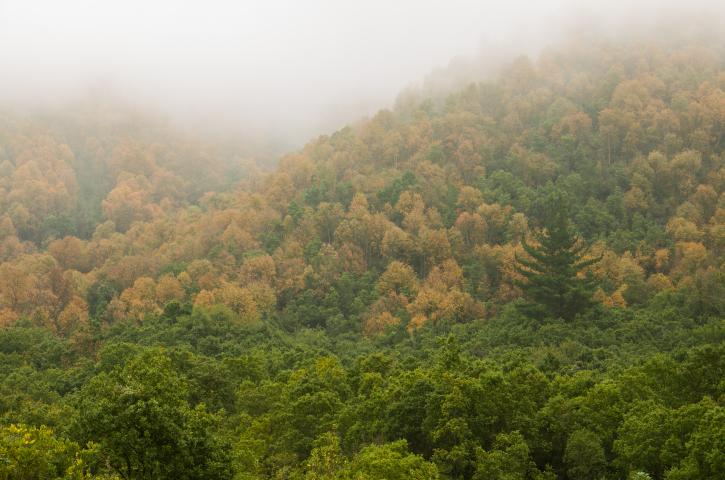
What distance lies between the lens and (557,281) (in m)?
65.5

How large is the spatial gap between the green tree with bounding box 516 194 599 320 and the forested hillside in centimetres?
23

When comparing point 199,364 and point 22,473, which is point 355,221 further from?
point 22,473

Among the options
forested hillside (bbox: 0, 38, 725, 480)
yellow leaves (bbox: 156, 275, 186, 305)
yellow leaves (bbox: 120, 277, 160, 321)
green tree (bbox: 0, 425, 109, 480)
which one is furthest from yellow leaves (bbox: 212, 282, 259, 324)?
green tree (bbox: 0, 425, 109, 480)

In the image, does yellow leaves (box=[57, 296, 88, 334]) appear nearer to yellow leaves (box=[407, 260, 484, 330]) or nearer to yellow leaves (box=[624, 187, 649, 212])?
yellow leaves (box=[407, 260, 484, 330])

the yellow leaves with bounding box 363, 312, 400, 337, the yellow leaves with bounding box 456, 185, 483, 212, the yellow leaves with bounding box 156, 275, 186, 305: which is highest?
the yellow leaves with bounding box 456, 185, 483, 212

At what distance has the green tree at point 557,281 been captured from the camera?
6531 cm

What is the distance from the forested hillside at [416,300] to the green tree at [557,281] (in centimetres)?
23

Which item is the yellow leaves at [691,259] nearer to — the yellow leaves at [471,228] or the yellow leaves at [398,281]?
the yellow leaves at [471,228]

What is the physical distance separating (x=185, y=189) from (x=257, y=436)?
13211 centimetres

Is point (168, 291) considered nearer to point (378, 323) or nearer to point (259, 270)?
point (259, 270)

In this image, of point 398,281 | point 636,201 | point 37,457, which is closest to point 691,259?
point 636,201

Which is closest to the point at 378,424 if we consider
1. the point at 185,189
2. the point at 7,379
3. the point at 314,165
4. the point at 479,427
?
the point at 479,427

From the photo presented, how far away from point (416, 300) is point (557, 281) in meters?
16.8

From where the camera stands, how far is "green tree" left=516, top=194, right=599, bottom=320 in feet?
214
